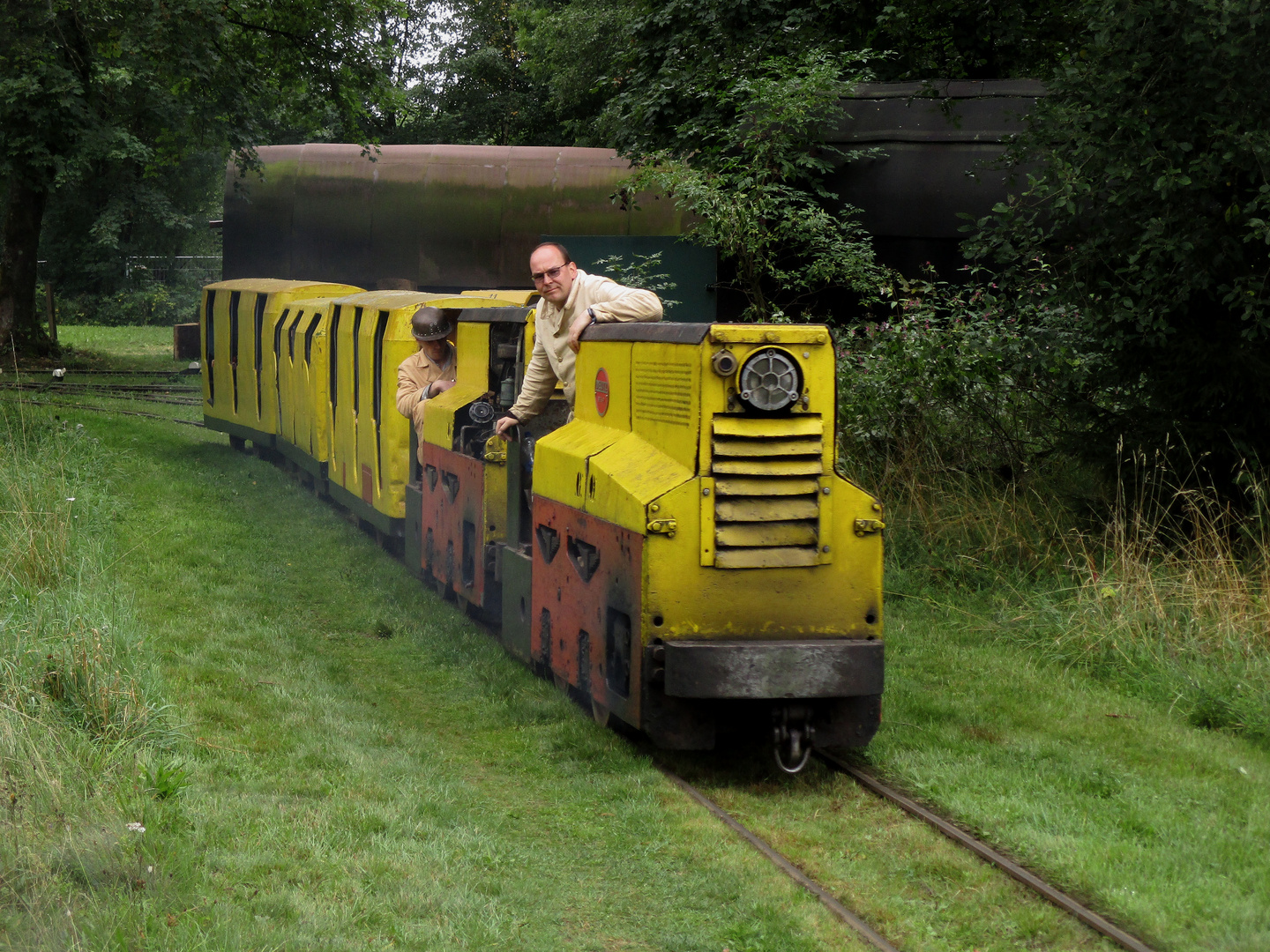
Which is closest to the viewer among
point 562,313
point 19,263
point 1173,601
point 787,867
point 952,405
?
point 787,867

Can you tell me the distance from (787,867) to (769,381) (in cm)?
214

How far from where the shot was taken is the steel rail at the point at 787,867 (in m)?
4.86

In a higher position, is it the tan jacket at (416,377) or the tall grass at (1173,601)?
the tan jacket at (416,377)

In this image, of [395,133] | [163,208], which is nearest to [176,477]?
[163,208]

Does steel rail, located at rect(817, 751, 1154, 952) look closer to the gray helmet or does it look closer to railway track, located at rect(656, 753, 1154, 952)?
railway track, located at rect(656, 753, 1154, 952)

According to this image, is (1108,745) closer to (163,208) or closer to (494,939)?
(494,939)

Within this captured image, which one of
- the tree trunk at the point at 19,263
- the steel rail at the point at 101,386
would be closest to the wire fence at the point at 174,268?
the tree trunk at the point at 19,263

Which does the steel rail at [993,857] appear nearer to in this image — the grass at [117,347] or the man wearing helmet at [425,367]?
the man wearing helmet at [425,367]

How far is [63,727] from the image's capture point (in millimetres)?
5906

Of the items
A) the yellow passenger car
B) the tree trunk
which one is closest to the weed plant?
the yellow passenger car

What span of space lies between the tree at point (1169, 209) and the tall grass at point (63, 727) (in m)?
6.55

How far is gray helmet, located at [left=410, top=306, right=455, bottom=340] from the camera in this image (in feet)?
37.2

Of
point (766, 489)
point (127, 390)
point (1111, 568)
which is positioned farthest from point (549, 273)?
point (127, 390)

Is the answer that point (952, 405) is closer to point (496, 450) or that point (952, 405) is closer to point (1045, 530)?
point (1045, 530)
